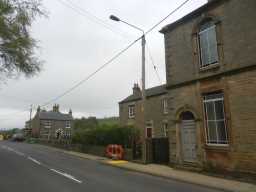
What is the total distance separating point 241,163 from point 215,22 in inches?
278

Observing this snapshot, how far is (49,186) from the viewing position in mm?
8836

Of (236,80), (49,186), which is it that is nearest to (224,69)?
(236,80)

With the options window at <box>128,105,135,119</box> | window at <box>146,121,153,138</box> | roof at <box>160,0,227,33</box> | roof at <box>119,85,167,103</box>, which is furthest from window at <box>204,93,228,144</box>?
window at <box>128,105,135,119</box>

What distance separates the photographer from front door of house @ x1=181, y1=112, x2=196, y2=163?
1360cm

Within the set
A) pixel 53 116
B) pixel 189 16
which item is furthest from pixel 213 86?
pixel 53 116

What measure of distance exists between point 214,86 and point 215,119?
1.69 m

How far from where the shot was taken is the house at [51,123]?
2554 inches

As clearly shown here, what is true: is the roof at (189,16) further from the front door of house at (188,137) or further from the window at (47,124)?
the window at (47,124)

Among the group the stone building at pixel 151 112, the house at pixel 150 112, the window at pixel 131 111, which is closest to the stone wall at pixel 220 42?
the house at pixel 150 112

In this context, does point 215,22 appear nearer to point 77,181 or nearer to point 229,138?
point 229,138

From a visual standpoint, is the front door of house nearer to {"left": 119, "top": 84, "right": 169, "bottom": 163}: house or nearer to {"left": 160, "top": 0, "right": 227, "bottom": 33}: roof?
{"left": 160, "top": 0, "right": 227, "bottom": 33}: roof

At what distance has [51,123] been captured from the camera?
219 feet

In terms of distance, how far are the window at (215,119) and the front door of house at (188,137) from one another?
0.97m

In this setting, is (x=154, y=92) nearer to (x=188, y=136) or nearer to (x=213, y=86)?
(x=188, y=136)
